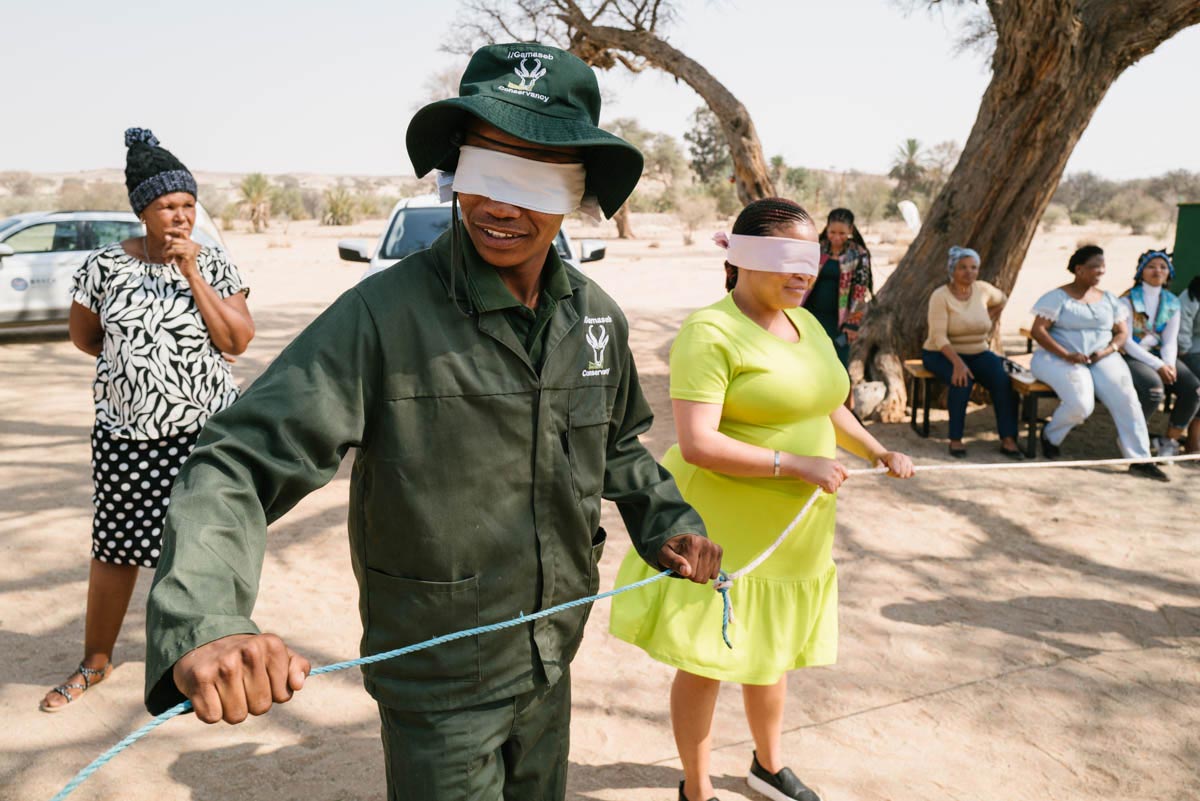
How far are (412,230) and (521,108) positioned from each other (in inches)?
293

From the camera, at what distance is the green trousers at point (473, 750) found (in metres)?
1.93

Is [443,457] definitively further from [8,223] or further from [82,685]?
[8,223]

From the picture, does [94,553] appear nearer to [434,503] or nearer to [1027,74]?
[434,503]

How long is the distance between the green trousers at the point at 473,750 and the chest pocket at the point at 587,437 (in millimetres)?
455

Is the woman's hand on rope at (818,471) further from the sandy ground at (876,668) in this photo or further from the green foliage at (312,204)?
the green foliage at (312,204)

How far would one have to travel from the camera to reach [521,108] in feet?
6.06

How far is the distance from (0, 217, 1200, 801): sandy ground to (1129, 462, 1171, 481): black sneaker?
0.59 ft

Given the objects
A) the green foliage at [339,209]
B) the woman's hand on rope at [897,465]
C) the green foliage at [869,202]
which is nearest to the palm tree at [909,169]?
the green foliage at [869,202]

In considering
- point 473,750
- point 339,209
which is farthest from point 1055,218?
point 473,750

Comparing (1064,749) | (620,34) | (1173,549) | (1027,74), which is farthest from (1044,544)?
(620,34)

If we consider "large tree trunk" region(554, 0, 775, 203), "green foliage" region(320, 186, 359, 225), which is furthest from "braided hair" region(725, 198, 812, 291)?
"green foliage" region(320, 186, 359, 225)

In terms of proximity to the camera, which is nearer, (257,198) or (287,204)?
(257,198)

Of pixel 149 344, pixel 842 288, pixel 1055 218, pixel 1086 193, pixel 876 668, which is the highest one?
pixel 1086 193

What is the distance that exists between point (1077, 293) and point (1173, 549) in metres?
2.79
